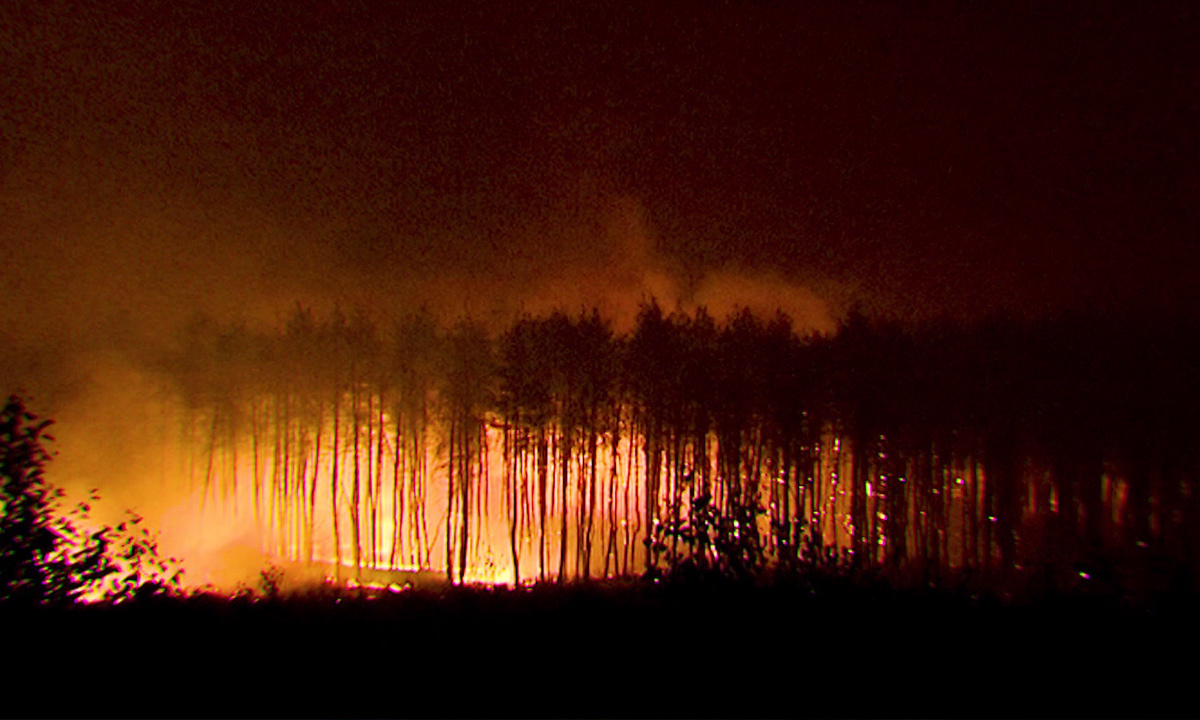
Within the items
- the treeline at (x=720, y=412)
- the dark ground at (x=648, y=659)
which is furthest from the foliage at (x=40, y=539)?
the treeline at (x=720, y=412)

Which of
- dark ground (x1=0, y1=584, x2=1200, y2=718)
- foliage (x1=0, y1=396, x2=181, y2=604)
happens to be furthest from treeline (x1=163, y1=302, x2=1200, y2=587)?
dark ground (x1=0, y1=584, x2=1200, y2=718)

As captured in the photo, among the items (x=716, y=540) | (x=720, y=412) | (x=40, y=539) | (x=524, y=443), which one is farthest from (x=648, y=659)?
(x=720, y=412)

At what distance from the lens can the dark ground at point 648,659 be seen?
5094 mm

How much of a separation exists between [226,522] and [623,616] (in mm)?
35120

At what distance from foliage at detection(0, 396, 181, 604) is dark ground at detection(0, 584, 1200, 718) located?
22.1 inches

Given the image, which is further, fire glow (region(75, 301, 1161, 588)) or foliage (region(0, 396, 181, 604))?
fire glow (region(75, 301, 1161, 588))

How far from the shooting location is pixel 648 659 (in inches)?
222

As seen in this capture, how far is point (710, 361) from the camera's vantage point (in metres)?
27.7

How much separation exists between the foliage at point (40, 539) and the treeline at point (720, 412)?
18.0 meters

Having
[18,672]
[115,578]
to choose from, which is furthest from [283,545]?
[18,672]

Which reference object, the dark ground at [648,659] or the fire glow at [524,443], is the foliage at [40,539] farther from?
the fire glow at [524,443]

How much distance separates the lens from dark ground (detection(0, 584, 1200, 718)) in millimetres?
5094

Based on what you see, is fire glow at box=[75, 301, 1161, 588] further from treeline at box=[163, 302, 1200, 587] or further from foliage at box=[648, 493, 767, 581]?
foliage at box=[648, 493, 767, 581]

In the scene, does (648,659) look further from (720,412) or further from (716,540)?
(720,412)
